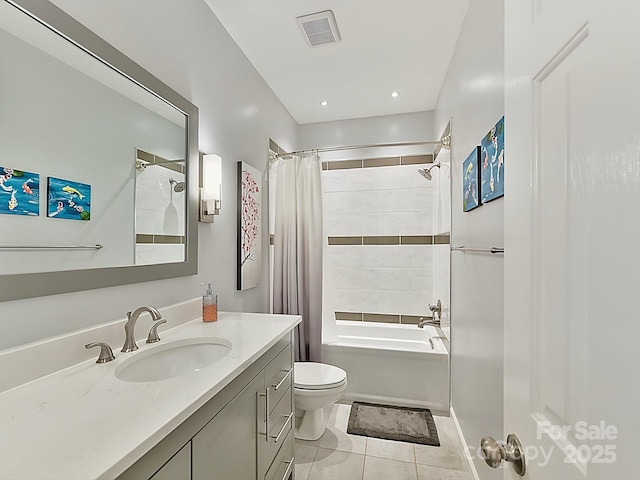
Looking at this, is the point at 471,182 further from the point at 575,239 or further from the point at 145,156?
the point at 145,156

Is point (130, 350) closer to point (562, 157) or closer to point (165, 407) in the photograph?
point (165, 407)

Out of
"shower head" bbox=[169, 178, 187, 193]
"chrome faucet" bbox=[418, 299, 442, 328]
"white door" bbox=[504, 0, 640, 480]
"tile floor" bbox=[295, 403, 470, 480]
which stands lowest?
"tile floor" bbox=[295, 403, 470, 480]

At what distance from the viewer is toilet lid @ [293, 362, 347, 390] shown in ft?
6.69

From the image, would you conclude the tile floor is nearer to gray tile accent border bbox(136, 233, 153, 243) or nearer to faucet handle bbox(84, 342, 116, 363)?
faucet handle bbox(84, 342, 116, 363)

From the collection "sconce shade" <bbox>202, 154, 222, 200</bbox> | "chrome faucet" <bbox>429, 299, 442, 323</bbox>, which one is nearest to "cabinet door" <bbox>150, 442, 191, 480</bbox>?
"sconce shade" <bbox>202, 154, 222, 200</bbox>

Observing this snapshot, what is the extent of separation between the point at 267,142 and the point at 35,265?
2.02m

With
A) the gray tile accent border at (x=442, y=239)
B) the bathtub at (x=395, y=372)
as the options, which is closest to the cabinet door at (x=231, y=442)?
the bathtub at (x=395, y=372)

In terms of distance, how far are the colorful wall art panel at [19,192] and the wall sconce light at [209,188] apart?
81 cm

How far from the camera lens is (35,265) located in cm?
96

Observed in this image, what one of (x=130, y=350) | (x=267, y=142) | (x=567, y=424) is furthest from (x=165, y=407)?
(x=267, y=142)

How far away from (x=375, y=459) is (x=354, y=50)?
8.90 feet

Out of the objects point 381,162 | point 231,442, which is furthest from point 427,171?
point 231,442

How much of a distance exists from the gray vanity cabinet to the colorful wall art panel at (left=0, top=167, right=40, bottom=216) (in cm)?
77

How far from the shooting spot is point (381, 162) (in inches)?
137
